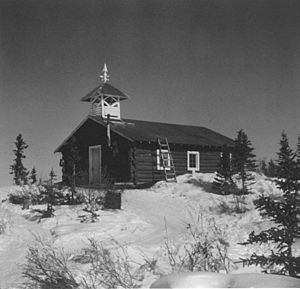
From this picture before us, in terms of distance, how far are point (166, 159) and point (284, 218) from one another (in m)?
19.0

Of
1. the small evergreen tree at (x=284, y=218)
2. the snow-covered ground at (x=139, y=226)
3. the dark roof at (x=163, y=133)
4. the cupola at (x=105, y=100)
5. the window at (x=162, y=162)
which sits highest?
the cupola at (x=105, y=100)

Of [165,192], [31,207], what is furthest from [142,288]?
[165,192]

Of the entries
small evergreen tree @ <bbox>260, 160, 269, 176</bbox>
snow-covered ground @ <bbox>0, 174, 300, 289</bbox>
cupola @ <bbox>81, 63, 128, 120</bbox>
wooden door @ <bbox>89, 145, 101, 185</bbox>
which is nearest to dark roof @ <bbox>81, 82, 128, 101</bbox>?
cupola @ <bbox>81, 63, 128, 120</bbox>

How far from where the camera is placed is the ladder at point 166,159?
23.2 metres

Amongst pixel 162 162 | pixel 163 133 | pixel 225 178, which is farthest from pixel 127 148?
pixel 225 178

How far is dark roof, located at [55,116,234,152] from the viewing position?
2337 cm

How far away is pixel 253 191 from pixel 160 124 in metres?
12.4

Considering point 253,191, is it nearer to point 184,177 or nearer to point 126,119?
point 184,177

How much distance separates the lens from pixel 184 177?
22422 millimetres

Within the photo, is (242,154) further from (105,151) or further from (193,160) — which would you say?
(105,151)

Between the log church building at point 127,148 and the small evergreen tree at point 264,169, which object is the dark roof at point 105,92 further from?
the small evergreen tree at point 264,169

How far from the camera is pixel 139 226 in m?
11.5

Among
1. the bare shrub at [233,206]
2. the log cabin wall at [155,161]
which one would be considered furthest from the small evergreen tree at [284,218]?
the log cabin wall at [155,161]

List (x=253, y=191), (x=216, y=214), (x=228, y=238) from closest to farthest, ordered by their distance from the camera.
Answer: (x=228, y=238) < (x=216, y=214) < (x=253, y=191)
